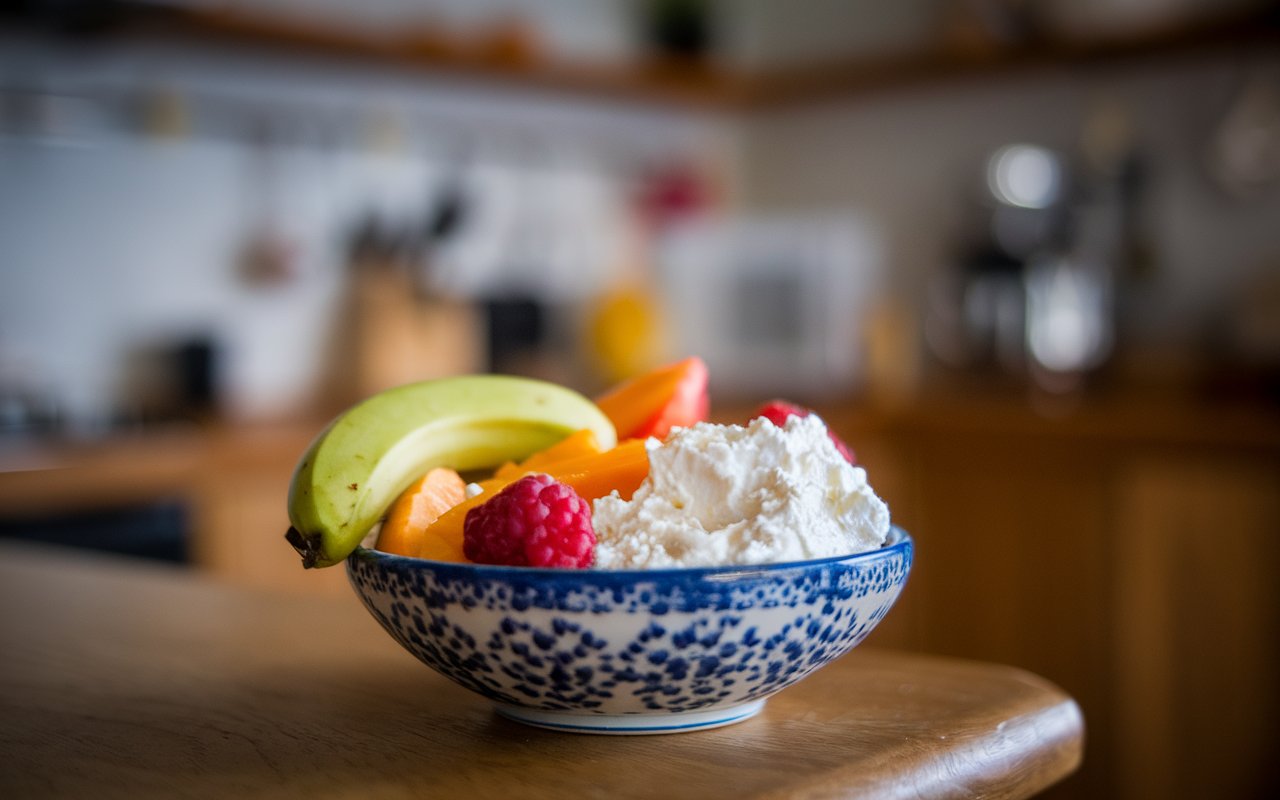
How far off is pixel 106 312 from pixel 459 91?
3.53 ft

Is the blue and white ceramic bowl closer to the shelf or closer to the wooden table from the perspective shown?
the wooden table

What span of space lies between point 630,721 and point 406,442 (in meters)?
0.19

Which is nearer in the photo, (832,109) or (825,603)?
(825,603)

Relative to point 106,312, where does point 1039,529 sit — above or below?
below

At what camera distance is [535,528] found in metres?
0.60

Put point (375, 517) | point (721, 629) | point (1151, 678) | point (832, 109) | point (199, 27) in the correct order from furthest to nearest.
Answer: point (832, 109) → point (199, 27) → point (1151, 678) → point (375, 517) → point (721, 629)

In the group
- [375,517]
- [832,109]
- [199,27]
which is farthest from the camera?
[832,109]

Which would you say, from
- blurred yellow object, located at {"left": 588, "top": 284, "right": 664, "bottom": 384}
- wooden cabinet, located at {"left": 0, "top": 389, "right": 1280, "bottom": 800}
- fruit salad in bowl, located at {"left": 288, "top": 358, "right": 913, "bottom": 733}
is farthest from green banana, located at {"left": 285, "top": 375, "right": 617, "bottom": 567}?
blurred yellow object, located at {"left": 588, "top": 284, "right": 664, "bottom": 384}

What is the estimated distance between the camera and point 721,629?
0.59 meters

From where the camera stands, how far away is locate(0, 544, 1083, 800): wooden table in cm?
59

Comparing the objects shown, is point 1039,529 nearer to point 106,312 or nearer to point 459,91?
point 459,91

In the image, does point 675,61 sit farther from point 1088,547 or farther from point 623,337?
point 1088,547

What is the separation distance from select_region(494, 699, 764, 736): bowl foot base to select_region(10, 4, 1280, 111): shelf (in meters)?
2.16

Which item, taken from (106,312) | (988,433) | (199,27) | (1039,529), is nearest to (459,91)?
(199,27)
